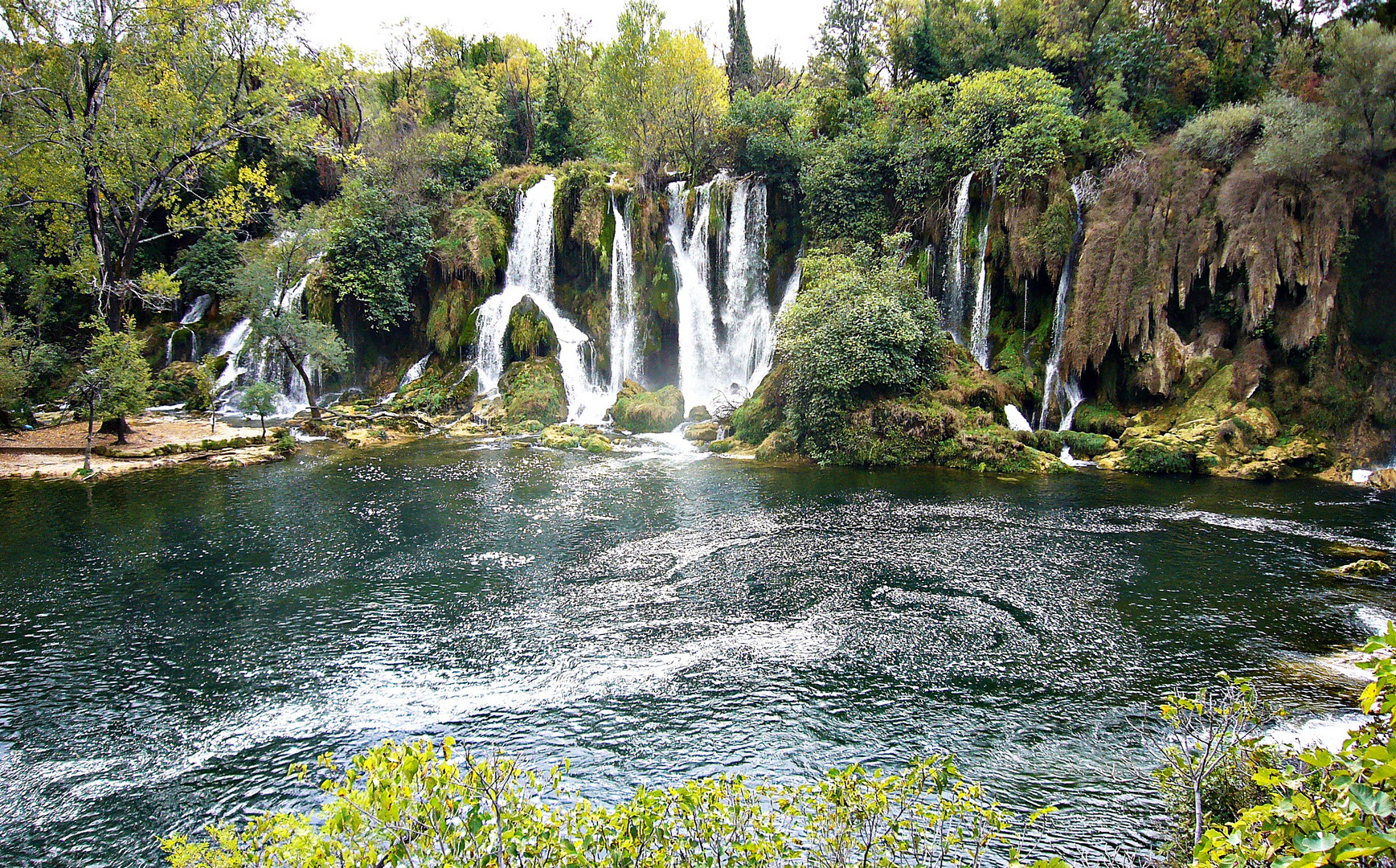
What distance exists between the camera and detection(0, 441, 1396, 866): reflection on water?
7.18 metres

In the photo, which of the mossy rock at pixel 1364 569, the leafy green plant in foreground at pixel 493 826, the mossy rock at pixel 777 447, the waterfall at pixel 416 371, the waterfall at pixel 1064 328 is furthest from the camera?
the waterfall at pixel 416 371

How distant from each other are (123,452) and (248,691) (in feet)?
59.9

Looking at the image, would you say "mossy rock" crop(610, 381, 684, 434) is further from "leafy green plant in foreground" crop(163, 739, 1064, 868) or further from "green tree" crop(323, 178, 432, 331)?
"leafy green plant in foreground" crop(163, 739, 1064, 868)

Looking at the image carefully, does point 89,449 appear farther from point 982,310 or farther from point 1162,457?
point 1162,457

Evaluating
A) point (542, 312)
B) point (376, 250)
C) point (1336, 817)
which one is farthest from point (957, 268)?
point (376, 250)

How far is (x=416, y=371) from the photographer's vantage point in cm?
3431

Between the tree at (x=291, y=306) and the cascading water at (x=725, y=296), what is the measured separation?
16.0m

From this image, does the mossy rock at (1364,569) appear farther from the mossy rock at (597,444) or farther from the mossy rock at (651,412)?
the mossy rock at (651,412)

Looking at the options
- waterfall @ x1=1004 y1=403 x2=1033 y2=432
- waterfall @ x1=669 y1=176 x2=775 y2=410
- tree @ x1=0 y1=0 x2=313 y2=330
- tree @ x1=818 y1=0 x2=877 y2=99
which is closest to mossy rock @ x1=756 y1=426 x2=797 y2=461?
waterfall @ x1=1004 y1=403 x2=1033 y2=432

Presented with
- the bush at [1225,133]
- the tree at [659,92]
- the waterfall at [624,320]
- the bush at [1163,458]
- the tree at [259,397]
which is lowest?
the bush at [1163,458]

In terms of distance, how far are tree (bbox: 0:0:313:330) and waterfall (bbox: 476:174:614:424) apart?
11.5 meters

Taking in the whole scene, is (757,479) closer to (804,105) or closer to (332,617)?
(332,617)

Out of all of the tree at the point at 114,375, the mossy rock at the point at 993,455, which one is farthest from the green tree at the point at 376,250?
the mossy rock at the point at 993,455

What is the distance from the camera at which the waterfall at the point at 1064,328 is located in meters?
23.3
